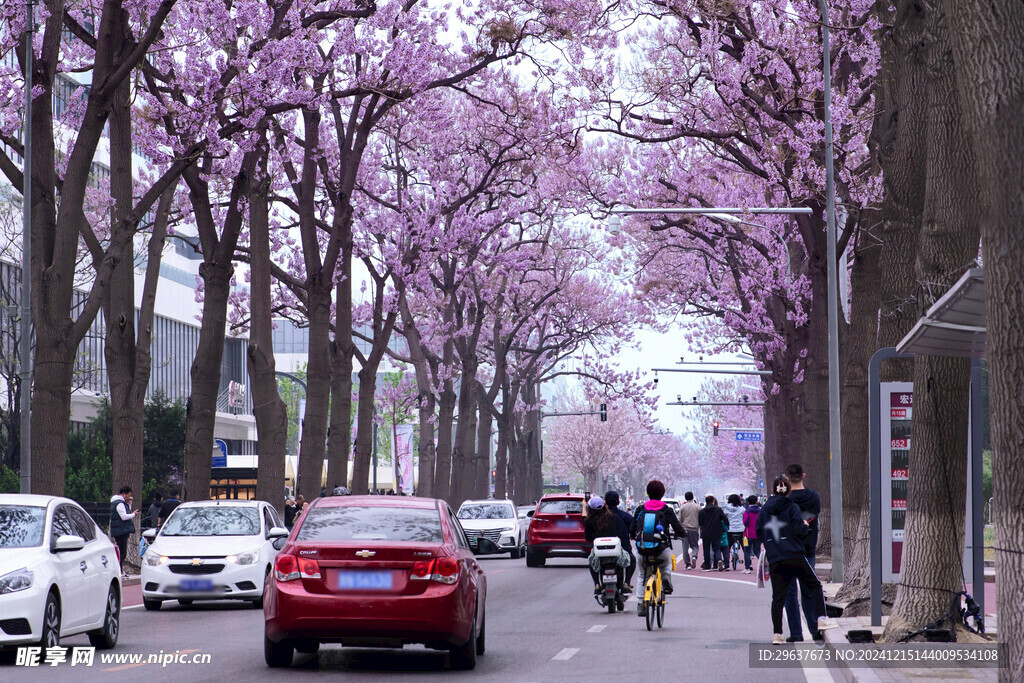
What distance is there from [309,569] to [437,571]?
1.01 metres

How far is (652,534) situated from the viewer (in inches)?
658

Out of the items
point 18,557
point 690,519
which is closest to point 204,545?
point 18,557

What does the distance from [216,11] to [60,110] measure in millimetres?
33654

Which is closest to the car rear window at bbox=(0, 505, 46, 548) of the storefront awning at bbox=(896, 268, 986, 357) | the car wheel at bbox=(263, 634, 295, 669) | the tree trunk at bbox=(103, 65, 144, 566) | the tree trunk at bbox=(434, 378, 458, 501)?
the car wheel at bbox=(263, 634, 295, 669)

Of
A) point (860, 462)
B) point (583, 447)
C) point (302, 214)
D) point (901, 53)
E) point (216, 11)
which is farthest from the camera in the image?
point (583, 447)

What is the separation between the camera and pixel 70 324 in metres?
21.5

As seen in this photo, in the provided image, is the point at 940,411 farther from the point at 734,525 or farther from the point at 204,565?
the point at 734,525

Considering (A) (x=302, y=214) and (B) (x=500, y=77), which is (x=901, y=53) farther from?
(B) (x=500, y=77)

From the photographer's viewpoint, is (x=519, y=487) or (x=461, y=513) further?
(x=519, y=487)

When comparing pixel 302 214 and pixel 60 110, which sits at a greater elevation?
pixel 60 110

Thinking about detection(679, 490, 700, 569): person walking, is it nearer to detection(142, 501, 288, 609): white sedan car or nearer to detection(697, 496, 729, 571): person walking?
detection(697, 496, 729, 571): person walking

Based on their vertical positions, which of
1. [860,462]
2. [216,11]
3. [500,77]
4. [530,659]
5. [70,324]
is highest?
[500,77]

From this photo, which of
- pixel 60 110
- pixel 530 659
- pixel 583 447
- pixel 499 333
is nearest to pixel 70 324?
pixel 530 659

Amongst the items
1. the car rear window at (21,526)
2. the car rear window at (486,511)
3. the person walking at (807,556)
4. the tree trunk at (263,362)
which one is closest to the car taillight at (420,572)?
the car rear window at (21,526)
